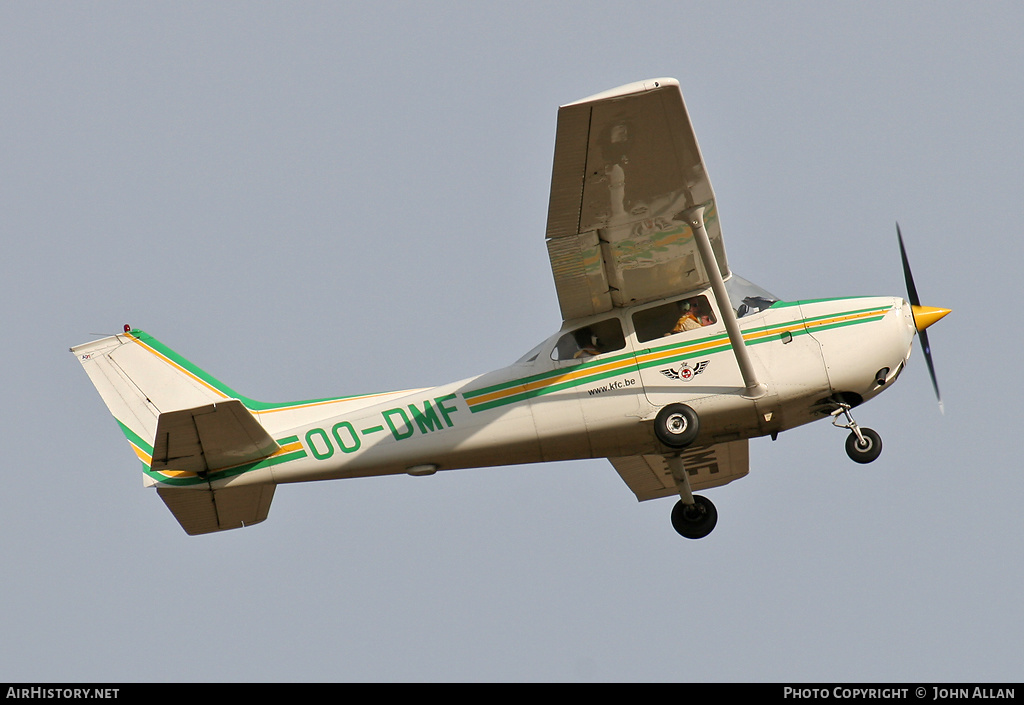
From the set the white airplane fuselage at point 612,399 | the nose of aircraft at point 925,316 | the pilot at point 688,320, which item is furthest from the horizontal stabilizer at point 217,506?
the nose of aircraft at point 925,316

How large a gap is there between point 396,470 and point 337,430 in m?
0.72

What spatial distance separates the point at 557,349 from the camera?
39.9 feet

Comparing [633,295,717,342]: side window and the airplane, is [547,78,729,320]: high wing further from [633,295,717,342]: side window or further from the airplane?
[633,295,717,342]: side window

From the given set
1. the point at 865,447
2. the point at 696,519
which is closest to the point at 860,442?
the point at 865,447

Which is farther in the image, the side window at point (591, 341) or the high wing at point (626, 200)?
the side window at point (591, 341)

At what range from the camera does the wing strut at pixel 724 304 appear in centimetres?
1127

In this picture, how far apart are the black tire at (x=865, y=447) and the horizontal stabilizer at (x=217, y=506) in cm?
575

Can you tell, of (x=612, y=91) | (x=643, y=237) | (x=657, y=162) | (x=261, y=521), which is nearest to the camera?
(x=612, y=91)

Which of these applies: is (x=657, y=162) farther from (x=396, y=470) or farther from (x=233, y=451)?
(x=233, y=451)

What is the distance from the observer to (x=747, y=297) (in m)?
12.0

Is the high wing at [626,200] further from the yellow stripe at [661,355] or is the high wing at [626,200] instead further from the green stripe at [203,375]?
the green stripe at [203,375]

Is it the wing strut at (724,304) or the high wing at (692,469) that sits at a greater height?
the wing strut at (724,304)
